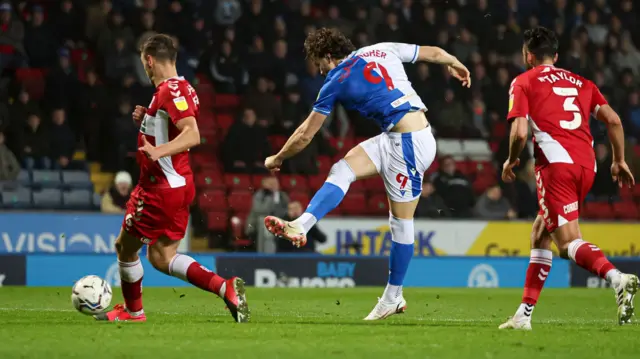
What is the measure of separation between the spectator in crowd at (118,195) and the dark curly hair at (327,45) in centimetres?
729

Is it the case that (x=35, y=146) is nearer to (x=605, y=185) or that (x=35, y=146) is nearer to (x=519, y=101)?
(x=605, y=185)

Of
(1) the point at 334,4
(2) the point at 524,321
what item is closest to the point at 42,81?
(1) the point at 334,4

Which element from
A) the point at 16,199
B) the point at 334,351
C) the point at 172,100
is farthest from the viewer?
the point at 16,199

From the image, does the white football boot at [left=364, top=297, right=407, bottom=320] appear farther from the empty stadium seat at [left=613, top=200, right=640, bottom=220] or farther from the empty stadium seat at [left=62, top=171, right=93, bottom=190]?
the empty stadium seat at [left=613, top=200, right=640, bottom=220]

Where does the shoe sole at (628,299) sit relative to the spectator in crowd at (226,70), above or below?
below

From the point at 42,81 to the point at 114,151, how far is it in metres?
1.66

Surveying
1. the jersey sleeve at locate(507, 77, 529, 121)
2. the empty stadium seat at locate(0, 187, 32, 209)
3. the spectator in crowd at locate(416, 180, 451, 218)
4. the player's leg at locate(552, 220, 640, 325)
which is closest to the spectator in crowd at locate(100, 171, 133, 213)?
the empty stadium seat at locate(0, 187, 32, 209)

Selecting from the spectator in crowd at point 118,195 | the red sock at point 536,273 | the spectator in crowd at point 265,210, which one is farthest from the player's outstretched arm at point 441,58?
the spectator in crowd at point 118,195

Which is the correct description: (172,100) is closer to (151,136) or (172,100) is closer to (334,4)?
(151,136)

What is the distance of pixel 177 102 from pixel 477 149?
36.7 ft

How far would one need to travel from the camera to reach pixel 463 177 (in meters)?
16.2

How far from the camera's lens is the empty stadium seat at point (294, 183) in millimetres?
15914

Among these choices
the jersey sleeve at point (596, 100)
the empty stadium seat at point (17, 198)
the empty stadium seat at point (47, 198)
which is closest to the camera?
the jersey sleeve at point (596, 100)

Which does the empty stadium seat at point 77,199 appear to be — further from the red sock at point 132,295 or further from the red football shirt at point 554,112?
the red football shirt at point 554,112
